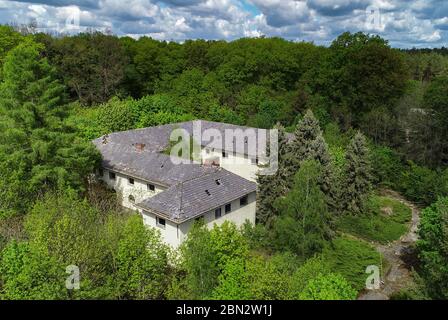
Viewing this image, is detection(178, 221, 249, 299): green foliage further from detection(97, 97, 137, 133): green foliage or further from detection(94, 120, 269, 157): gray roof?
detection(97, 97, 137, 133): green foliage

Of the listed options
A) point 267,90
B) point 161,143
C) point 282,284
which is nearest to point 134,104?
point 161,143

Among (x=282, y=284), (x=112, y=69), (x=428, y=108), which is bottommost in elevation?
(x=282, y=284)

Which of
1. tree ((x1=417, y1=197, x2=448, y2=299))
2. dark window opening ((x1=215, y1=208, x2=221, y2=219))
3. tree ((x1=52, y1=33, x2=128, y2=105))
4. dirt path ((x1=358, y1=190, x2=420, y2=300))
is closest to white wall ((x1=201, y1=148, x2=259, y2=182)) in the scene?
dark window opening ((x1=215, y1=208, x2=221, y2=219))

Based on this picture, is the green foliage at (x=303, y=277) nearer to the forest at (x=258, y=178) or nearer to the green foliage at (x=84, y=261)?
the forest at (x=258, y=178)

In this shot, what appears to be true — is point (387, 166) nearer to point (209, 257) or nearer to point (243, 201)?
point (243, 201)

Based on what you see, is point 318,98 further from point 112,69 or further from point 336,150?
point 112,69

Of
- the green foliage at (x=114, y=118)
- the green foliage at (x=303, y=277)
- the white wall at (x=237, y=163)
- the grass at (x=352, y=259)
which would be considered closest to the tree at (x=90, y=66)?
the green foliage at (x=114, y=118)

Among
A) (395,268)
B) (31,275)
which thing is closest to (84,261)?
(31,275)
